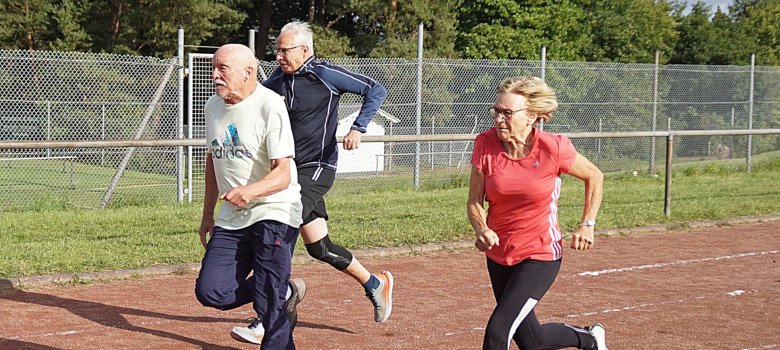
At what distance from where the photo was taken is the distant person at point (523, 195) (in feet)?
17.8

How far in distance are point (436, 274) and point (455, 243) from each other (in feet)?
5.67

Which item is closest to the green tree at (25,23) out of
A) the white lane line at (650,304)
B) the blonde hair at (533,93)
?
the white lane line at (650,304)

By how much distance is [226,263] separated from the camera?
5.68 m

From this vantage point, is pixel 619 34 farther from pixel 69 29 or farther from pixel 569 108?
pixel 569 108

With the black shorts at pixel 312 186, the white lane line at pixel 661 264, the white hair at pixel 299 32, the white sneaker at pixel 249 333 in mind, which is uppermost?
the white hair at pixel 299 32

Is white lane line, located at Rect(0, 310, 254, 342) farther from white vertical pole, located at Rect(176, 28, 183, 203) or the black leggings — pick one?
white vertical pole, located at Rect(176, 28, 183, 203)

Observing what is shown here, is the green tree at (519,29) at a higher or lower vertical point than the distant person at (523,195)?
higher

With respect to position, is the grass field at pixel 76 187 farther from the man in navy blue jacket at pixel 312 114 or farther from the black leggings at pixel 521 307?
the black leggings at pixel 521 307

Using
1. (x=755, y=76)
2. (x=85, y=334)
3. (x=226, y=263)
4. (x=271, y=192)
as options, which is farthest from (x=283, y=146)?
(x=755, y=76)

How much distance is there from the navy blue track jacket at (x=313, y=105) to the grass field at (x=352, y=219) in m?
3.28

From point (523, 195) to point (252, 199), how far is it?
4.49ft

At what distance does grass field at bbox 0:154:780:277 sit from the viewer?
33.1ft

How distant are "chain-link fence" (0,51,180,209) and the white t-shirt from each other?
388 inches

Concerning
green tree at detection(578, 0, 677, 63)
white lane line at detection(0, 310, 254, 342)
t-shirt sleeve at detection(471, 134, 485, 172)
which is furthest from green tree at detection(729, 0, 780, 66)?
t-shirt sleeve at detection(471, 134, 485, 172)
